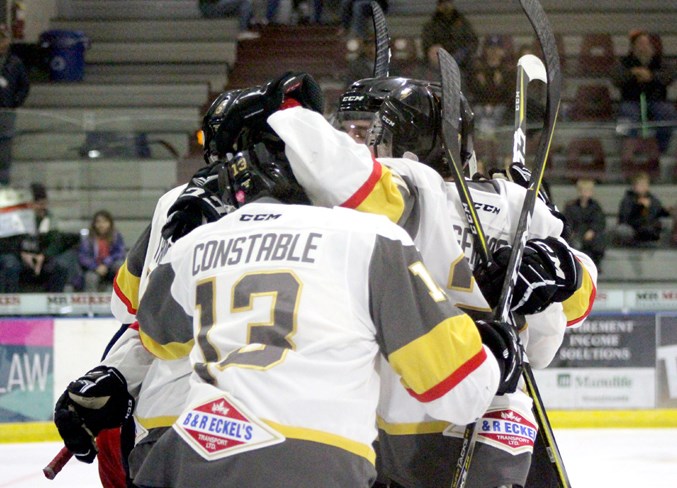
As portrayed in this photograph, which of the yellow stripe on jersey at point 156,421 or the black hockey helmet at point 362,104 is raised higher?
the black hockey helmet at point 362,104

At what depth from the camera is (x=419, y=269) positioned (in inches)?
63.1

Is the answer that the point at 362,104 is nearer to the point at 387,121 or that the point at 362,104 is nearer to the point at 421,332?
the point at 387,121

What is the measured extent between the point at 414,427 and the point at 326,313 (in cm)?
52

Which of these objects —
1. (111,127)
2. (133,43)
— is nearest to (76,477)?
(111,127)

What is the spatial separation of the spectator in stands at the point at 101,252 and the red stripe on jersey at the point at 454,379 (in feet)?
12.9

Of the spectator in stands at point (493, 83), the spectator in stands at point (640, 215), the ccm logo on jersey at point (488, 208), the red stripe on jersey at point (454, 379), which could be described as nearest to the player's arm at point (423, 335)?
the red stripe on jersey at point (454, 379)

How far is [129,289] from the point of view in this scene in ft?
7.54

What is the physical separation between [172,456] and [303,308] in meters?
0.28

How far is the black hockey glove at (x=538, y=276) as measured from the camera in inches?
79.8

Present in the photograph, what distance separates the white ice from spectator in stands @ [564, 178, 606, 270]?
2.91 feet

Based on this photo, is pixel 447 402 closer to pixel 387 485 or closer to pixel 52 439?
pixel 387 485

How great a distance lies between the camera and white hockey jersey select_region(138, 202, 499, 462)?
156 centimetres

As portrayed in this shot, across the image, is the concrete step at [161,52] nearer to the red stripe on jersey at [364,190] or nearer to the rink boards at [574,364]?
the rink boards at [574,364]

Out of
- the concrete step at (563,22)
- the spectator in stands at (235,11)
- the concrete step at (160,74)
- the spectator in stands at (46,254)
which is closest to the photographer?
the spectator in stands at (46,254)
